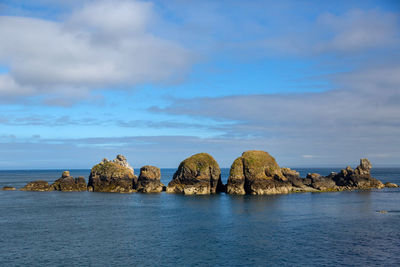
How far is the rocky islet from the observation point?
396 feet

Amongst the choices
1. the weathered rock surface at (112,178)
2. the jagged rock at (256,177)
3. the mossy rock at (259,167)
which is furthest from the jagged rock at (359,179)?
the weathered rock surface at (112,178)

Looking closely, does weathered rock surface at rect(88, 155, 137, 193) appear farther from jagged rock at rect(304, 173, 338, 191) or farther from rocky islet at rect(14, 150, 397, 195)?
jagged rock at rect(304, 173, 338, 191)

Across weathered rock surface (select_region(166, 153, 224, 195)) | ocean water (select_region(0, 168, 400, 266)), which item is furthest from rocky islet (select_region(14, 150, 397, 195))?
ocean water (select_region(0, 168, 400, 266))

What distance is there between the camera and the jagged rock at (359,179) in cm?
14138

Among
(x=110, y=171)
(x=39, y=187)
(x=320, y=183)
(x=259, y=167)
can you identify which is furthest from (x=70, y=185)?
(x=320, y=183)

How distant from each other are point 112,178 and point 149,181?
13.4m

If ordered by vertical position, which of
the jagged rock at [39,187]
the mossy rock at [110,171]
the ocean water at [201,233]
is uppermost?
the mossy rock at [110,171]

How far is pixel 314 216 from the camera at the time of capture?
78.6m

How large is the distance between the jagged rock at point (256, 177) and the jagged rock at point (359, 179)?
3150 centimetres

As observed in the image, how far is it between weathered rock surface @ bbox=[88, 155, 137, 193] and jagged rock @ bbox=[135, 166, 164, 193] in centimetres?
390

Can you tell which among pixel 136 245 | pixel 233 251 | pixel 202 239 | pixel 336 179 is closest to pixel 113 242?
pixel 136 245

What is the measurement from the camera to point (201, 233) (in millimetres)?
63156

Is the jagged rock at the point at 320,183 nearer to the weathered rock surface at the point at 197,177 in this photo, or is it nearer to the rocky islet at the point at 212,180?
the rocky islet at the point at 212,180

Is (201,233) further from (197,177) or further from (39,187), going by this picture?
(39,187)
